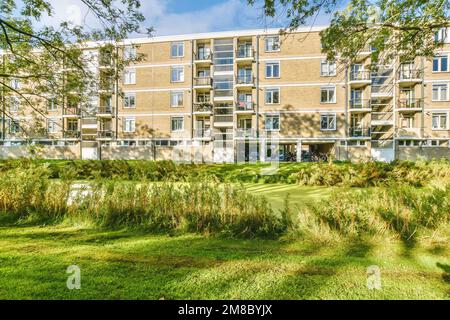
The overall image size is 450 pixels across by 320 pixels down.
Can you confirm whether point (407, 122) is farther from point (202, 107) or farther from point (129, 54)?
point (129, 54)

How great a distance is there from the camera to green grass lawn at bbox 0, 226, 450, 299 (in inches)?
115

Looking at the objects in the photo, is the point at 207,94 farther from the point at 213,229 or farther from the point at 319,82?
the point at 213,229

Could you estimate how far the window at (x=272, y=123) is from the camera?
29.0 m

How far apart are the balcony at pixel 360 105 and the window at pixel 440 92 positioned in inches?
284

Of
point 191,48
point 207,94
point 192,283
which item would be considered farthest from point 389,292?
point 191,48

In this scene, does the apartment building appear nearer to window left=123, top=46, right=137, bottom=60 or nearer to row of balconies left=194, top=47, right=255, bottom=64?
row of balconies left=194, top=47, right=255, bottom=64

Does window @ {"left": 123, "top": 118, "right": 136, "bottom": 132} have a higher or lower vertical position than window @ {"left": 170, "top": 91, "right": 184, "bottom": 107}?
lower

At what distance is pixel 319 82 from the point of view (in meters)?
28.4

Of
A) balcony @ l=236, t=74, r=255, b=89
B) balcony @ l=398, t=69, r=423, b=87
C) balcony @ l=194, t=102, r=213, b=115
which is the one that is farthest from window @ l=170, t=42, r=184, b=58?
balcony @ l=398, t=69, r=423, b=87

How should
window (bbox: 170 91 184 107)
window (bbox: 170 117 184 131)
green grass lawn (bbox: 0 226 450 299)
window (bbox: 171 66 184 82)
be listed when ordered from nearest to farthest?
green grass lawn (bbox: 0 226 450 299) → window (bbox: 170 117 184 131) → window (bbox: 170 91 184 107) → window (bbox: 171 66 184 82)

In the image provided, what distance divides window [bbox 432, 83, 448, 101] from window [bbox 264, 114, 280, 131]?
55.6ft

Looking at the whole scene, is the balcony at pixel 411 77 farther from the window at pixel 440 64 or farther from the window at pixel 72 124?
the window at pixel 72 124

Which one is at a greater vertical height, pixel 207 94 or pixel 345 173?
pixel 207 94
